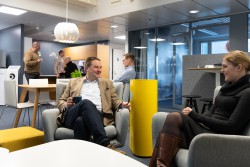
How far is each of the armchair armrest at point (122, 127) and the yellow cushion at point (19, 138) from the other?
0.76 m

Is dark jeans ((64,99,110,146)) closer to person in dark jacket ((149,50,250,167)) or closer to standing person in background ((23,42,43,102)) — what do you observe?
person in dark jacket ((149,50,250,167))

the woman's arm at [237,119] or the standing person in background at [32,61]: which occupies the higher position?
the standing person in background at [32,61]

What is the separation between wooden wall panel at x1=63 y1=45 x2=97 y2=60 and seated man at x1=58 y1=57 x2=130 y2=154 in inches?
254

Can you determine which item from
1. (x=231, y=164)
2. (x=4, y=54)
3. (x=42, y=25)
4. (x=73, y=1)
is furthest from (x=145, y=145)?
(x=4, y=54)

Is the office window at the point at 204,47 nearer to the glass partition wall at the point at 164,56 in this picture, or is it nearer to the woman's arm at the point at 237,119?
the glass partition wall at the point at 164,56

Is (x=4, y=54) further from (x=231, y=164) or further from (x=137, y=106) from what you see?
(x=231, y=164)

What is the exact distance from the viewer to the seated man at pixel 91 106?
2.19m

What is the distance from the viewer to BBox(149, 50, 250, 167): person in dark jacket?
1621mm

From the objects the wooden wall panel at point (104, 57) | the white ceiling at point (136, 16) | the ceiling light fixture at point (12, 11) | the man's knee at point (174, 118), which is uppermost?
the ceiling light fixture at point (12, 11)

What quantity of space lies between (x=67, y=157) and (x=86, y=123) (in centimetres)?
152

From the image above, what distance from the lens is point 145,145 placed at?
2.76m

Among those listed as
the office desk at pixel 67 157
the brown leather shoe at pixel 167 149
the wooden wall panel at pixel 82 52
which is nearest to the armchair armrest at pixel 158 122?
the brown leather shoe at pixel 167 149

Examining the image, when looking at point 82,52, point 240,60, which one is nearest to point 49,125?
point 240,60

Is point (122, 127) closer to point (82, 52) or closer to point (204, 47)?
point (204, 47)
